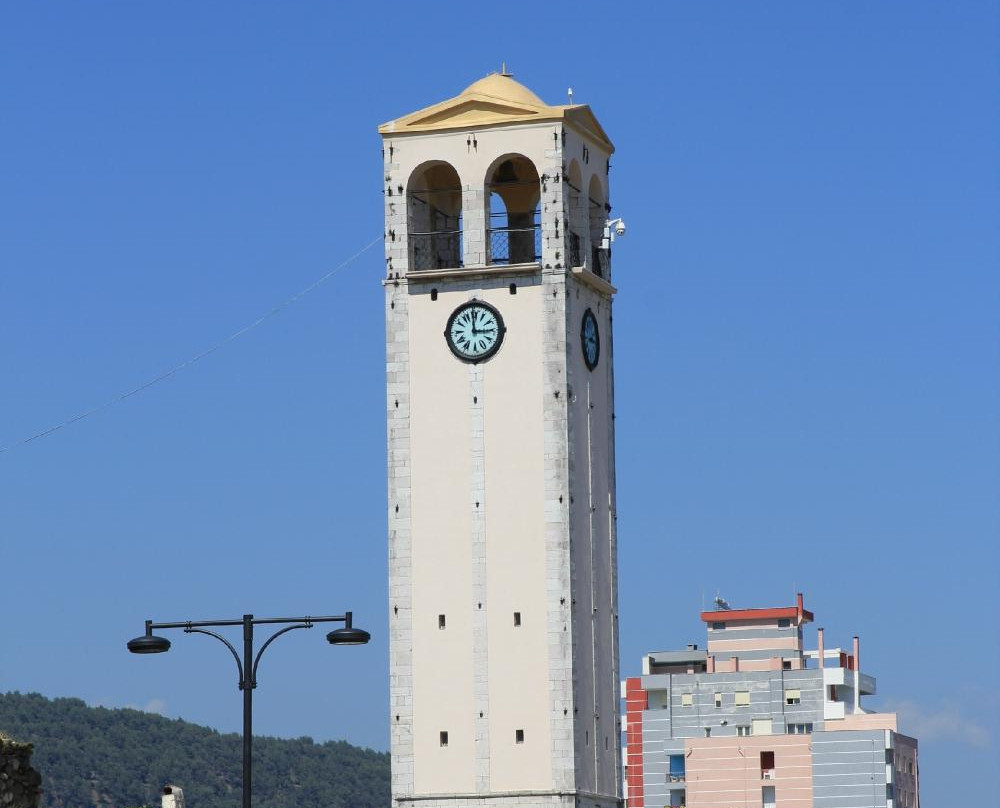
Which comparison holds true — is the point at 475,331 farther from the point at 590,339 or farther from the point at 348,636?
the point at 348,636

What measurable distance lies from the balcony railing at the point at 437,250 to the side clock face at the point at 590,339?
378cm

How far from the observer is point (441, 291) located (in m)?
73.7

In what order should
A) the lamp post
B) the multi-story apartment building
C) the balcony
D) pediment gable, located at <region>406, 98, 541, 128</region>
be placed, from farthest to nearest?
the multi-story apartment building → the balcony → pediment gable, located at <region>406, 98, 541, 128</region> → the lamp post

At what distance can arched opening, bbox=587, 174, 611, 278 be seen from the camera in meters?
76.3

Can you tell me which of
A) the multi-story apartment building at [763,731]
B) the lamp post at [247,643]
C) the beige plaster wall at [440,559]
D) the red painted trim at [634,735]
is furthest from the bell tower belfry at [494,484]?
the red painted trim at [634,735]

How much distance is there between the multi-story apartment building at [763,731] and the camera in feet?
506

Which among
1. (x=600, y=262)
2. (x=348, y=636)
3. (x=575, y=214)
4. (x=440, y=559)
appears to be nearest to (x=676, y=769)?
(x=600, y=262)

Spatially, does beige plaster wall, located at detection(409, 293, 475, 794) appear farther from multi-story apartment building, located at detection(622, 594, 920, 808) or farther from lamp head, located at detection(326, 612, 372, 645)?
multi-story apartment building, located at detection(622, 594, 920, 808)

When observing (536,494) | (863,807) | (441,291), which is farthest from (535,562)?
(863,807)

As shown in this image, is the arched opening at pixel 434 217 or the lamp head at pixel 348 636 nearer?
the lamp head at pixel 348 636

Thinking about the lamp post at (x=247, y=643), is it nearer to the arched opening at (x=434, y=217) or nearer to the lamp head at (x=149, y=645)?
the lamp head at (x=149, y=645)

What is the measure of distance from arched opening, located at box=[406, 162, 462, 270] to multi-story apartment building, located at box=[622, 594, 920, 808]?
274ft

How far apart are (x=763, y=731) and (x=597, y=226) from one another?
8511 centimetres

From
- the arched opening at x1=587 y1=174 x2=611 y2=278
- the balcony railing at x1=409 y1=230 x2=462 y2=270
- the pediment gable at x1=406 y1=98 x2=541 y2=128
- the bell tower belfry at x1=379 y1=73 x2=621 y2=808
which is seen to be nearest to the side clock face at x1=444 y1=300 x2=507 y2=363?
the bell tower belfry at x1=379 y1=73 x2=621 y2=808
